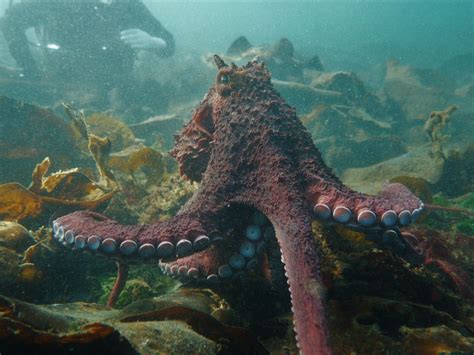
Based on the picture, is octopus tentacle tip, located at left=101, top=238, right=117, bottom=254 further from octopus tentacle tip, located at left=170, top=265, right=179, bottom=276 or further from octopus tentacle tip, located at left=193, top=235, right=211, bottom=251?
octopus tentacle tip, located at left=170, top=265, right=179, bottom=276

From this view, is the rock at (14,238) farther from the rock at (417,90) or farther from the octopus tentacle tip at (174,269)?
the rock at (417,90)

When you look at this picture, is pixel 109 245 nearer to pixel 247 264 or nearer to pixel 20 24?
pixel 247 264

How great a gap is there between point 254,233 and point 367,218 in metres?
0.84

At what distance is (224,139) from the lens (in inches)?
115

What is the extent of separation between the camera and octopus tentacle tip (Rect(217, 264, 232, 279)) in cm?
254

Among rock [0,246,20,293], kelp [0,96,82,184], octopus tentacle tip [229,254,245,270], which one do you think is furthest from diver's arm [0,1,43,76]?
octopus tentacle tip [229,254,245,270]

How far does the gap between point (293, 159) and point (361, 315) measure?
1.22m

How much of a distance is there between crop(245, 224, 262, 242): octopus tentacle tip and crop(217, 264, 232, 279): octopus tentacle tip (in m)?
0.28

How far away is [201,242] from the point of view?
7.53 feet

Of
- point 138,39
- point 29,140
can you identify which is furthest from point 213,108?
point 138,39

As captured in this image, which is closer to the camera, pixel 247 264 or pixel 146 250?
pixel 146 250

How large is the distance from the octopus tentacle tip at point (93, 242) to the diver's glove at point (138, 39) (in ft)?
49.8

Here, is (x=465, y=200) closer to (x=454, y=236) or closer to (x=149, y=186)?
(x=454, y=236)

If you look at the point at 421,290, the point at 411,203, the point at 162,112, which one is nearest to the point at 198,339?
the point at 411,203
